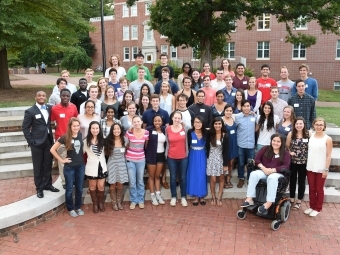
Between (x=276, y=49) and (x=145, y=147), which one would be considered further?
(x=276, y=49)

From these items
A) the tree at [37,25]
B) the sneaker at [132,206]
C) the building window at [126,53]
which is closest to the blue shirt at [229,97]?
the sneaker at [132,206]

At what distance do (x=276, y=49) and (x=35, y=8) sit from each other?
75.3ft

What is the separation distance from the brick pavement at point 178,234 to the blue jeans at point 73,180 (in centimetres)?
25

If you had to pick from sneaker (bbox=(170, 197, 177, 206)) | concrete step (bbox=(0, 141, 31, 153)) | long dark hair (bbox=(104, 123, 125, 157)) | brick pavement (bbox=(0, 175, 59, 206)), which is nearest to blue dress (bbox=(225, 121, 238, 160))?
sneaker (bbox=(170, 197, 177, 206))

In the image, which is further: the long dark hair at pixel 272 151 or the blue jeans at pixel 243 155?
the blue jeans at pixel 243 155

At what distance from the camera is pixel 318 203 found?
5.90 meters

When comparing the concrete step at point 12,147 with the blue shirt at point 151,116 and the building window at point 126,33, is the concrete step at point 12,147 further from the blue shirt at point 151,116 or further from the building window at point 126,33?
the building window at point 126,33

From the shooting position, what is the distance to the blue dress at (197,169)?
6.24 m

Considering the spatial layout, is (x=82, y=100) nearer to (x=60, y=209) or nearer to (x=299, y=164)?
(x=60, y=209)

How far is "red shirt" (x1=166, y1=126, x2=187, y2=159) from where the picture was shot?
6117 mm

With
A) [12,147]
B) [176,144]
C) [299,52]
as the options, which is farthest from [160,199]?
[299,52]

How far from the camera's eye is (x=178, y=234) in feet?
17.6

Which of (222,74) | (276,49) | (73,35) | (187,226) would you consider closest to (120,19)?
(276,49)

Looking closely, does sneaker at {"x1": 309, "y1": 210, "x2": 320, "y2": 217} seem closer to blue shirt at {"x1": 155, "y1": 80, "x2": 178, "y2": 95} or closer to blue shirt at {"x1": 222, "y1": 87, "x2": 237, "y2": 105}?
blue shirt at {"x1": 222, "y1": 87, "x2": 237, "y2": 105}
